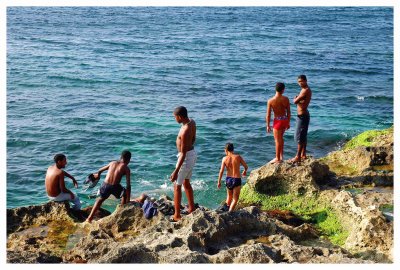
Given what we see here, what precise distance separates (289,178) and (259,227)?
127 inches

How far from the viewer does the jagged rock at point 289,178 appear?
1305cm

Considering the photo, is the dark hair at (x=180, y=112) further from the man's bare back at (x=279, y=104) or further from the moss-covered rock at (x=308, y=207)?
the moss-covered rock at (x=308, y=207)

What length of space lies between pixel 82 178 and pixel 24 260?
10.8 metres

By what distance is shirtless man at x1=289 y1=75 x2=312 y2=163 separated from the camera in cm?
1341

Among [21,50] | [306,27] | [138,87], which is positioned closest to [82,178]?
[138,87]

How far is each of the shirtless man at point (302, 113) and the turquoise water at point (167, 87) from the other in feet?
11.7

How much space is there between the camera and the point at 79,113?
26719mm

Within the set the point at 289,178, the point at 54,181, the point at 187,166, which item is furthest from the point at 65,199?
the point at 289,178

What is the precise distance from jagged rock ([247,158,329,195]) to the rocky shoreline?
24mm

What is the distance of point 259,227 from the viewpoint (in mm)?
10258

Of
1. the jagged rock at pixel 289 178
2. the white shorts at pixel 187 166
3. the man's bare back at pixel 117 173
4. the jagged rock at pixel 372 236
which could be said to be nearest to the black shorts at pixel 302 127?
the jagged rock at pixel 289 178

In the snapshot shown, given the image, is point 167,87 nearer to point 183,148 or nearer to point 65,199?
point 65,199

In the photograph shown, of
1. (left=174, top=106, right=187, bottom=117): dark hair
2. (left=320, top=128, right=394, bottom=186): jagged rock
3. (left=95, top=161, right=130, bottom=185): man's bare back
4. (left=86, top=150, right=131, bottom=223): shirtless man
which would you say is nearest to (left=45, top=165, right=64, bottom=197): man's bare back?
(left=86, top=150, right=131, bottom=223): shirtless man
